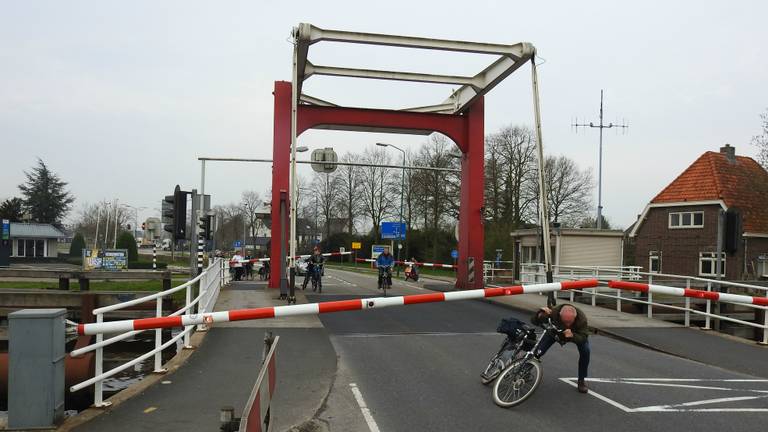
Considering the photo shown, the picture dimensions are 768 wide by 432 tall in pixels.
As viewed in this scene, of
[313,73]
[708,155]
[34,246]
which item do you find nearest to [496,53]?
[313,73]

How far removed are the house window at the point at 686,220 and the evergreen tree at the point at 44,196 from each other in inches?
2648

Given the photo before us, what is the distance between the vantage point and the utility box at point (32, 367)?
5715 millimetres

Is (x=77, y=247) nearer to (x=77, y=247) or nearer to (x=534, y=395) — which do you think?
(x=77, y=247)

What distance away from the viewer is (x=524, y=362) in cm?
729

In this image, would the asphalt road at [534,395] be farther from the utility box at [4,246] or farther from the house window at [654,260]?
the utility box at [4,246]

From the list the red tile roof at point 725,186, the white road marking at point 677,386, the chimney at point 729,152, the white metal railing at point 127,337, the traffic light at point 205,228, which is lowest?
the white road marking at point 677,386

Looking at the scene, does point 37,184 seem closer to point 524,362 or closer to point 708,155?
point 708,155

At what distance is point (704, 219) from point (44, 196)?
7102 cm

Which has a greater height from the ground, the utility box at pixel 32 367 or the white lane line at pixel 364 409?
the utility box at pixel 32 367

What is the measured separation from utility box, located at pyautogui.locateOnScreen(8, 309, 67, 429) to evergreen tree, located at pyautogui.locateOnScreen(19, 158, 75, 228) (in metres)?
80.1

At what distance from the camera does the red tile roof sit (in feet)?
121

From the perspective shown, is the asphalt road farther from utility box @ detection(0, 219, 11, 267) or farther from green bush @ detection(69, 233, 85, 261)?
green bush @ detection(69, 233, 85, 261)

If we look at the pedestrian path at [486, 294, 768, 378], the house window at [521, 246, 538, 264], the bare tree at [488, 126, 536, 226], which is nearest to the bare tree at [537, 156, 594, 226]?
the bare tree at [488, 126, 536, 226]

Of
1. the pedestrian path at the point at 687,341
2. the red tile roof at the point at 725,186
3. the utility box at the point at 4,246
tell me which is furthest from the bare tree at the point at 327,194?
the pedestrian path at the point at 687,341
